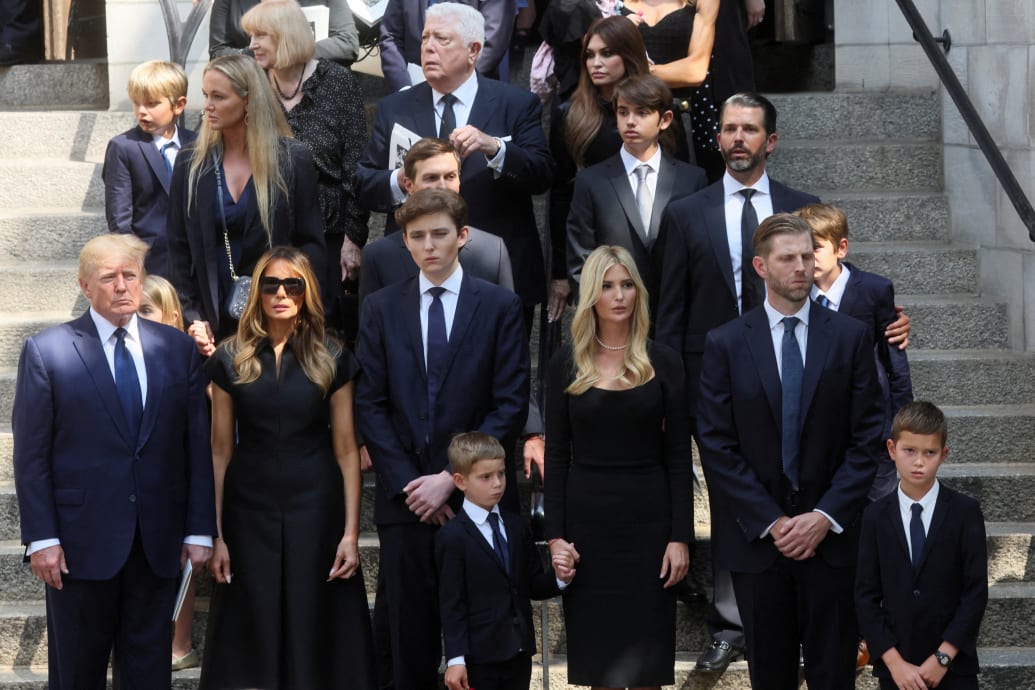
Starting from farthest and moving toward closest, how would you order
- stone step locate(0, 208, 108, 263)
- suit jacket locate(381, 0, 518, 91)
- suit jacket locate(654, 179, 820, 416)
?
stone step locate(0, 208, 108, 263) → suit jacket locate(381, 0, 518, 91) → suit jacket locate(654, 179, 820, 416)

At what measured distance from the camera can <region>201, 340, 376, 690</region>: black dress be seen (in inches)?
233

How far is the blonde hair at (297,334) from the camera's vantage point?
590 cm

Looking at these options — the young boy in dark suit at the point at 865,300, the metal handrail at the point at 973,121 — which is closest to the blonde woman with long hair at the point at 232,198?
A: the young boy in dark suit at the point at 865,300

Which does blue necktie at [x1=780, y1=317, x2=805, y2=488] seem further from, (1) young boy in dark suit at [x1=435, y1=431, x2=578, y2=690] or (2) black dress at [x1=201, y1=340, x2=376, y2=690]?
(2) black dress at [x1=201, y1=340, x2=376, y2=690]

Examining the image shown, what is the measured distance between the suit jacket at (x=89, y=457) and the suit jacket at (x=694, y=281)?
1.80 m

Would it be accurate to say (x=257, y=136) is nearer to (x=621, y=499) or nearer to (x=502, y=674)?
(x=621, y=499)

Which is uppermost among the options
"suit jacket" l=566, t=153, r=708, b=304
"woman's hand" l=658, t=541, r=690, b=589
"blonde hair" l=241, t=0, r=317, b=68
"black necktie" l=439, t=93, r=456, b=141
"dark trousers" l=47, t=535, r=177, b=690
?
"blonde hair" l=241, t=0, r=317, b=68

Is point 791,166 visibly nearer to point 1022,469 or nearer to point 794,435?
point 1022,469

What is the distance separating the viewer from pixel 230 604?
5.96 m

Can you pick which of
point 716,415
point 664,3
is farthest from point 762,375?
point 664,3

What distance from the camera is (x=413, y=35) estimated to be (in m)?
7.91

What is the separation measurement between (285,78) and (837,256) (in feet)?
8.12

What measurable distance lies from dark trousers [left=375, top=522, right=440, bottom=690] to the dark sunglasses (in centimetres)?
85

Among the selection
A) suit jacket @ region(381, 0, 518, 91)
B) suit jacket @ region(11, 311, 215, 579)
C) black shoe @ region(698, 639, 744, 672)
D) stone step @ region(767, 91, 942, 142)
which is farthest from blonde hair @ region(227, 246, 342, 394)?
stone step @ region(767, 91, 942, 142)
